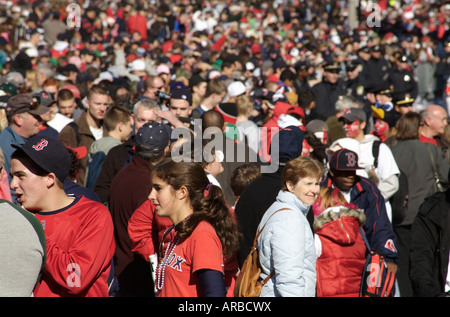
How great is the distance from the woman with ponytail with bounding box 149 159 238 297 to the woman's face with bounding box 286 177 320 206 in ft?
2.24

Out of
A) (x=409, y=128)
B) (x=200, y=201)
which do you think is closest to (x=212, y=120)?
(x=409, y=128)

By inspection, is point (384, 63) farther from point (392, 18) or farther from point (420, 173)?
point (392, 18)

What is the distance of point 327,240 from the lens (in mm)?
5016

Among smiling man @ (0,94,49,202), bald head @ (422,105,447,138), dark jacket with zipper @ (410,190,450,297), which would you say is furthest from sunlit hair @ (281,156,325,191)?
bald head @ (422,105,447,138)

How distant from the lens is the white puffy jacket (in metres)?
3.79

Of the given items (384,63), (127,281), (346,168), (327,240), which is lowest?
(127,281)

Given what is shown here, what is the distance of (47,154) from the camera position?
3568mm

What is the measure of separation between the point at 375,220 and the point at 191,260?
2681mm

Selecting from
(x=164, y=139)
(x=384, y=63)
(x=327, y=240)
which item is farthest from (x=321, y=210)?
(x=384, y=63)

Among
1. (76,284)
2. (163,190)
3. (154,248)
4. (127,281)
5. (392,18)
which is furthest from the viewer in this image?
(392,18)

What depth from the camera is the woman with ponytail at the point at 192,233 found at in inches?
132

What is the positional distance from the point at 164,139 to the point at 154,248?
114 cm

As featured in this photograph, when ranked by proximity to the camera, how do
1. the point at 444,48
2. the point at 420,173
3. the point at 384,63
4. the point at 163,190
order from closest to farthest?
the point at 163,190, the point at 420,173, the point at 384,63, the point at 444,48
